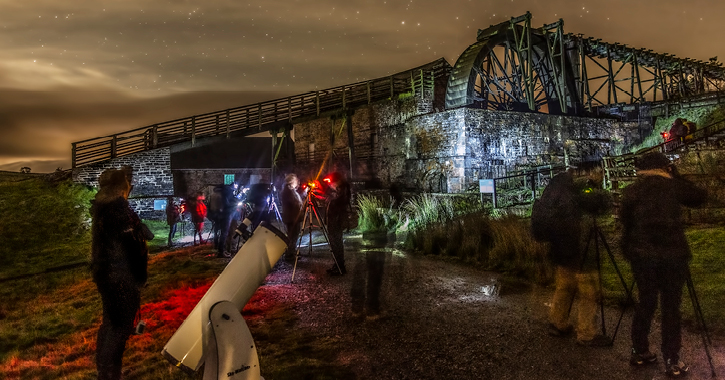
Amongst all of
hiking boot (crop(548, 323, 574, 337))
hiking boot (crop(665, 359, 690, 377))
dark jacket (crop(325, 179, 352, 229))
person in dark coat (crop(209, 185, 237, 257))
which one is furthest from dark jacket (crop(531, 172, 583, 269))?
person in dark coat (crop(209, 185, 237, 257))

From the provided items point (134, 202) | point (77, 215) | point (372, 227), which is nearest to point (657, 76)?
point (372, 227)

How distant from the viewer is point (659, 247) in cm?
328

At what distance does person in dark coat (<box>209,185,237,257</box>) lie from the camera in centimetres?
967

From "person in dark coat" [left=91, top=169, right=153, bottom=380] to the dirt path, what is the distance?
6.38 ft

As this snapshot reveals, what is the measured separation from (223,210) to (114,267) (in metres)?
6.72

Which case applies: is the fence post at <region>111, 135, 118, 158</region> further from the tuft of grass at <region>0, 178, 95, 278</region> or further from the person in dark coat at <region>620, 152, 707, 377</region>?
the person in dark coat at <region>620, 152, 707, 377</region>

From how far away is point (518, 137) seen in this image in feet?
58.0

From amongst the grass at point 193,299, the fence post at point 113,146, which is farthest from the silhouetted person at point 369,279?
the fence post at point 113,146

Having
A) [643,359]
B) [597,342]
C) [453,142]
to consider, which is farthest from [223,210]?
[453,142]

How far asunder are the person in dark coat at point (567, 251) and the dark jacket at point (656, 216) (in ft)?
1.85

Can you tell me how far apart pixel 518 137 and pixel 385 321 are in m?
14.8

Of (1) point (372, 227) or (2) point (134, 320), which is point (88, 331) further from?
(1) point (372, 227)

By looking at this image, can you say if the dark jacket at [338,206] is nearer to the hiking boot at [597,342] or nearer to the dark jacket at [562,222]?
the dark jacket at [562,222]

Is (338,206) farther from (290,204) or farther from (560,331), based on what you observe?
(560,331)
